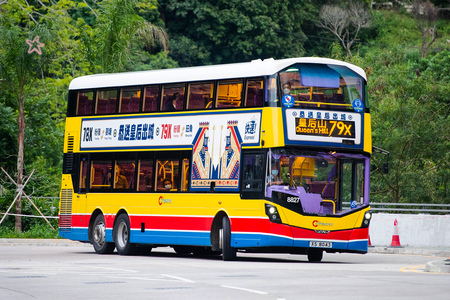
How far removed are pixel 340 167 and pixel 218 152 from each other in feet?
9.42

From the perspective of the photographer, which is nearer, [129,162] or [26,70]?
[129,162]

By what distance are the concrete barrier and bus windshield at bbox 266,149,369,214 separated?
7948mm

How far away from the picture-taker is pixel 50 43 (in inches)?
1230

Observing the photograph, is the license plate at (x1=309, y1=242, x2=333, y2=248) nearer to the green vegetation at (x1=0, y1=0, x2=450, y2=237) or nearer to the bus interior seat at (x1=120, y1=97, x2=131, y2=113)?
the bus interior seat at (x1=120, y1=97, x2=131, y2=113)

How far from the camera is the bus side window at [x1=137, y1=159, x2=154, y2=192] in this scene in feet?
76.3

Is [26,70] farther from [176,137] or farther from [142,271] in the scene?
[142,271]

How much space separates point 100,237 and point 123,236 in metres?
0.94

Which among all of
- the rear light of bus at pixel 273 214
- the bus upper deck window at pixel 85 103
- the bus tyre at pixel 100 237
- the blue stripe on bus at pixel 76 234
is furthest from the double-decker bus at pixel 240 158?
the blue stripe on bus at pixel 76 234

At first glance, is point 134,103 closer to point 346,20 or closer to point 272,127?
point 272,127

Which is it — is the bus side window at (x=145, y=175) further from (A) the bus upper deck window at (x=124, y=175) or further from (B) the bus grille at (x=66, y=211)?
(B) the bus grille at (x=66, y=211)

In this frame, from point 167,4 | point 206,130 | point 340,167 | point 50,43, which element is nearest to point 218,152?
point 206,130

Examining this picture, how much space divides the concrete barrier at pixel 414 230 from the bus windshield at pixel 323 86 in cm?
866

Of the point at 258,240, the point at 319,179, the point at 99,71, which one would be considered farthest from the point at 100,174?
the point at 99,71

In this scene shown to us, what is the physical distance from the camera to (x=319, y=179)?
67.6 ft
